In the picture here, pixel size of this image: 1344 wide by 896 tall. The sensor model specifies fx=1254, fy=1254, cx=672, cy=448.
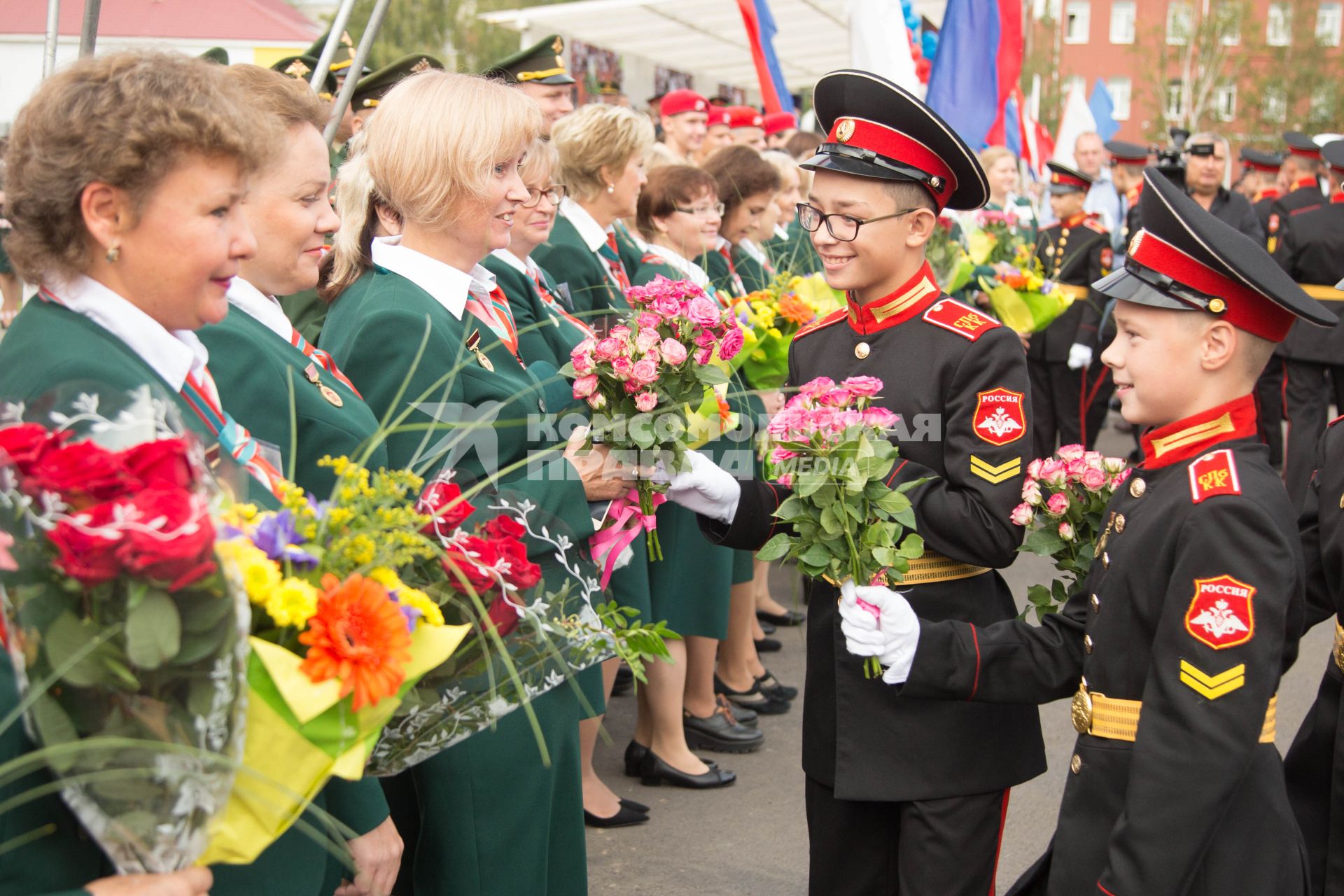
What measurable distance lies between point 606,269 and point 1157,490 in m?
2.83

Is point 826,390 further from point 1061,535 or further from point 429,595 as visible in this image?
point 429,595

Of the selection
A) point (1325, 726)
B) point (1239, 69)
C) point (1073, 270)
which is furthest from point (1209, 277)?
point (1239, 69)

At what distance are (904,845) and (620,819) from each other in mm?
1706

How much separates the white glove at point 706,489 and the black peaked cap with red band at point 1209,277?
91 cm

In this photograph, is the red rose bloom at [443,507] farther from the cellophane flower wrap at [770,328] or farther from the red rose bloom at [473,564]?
the cellophane flower wrap at [770,328]

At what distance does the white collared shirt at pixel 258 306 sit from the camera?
7.19ft

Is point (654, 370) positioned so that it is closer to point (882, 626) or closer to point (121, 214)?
point (882, 626)

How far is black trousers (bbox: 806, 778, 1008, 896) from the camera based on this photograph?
2.61 metres

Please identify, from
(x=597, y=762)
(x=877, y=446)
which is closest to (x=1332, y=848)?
(x=877, y=446)

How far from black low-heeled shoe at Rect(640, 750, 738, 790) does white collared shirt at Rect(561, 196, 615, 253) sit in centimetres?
190

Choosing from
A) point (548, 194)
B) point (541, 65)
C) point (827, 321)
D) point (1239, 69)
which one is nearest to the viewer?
point (827, 321)

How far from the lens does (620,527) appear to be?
280 cm

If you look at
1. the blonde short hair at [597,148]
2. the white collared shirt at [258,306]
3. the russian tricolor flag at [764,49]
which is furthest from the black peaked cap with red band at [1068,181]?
the white collared shirt at [258,306]

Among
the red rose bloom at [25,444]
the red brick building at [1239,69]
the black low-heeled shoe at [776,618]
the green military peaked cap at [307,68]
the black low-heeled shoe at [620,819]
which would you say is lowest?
the black low-heeled shoe at [776,618]
